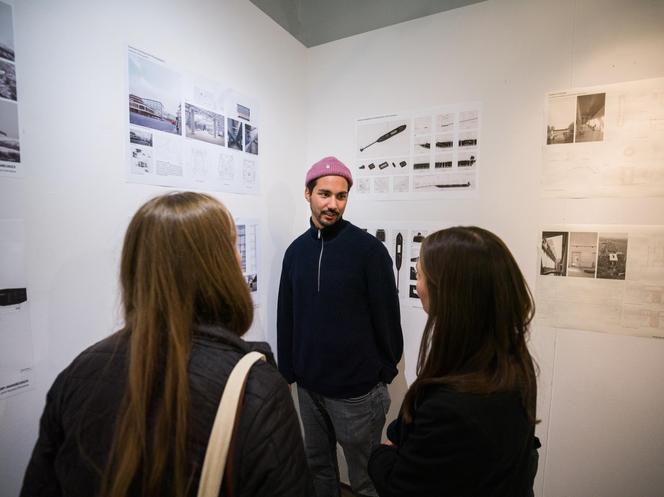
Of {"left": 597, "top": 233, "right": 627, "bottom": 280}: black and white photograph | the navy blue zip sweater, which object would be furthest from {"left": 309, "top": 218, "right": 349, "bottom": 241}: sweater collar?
{"left": 597, "top": 233, "right": 627, "bottom": 280}: black and white photograph

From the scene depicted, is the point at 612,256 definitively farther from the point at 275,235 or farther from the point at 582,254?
the point at 275,235

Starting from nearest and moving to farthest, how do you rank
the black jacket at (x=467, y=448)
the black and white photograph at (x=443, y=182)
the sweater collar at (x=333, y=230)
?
1. the black jacket at (x=467, y=448)
2. the sweater collar at (x=333, y=230)
3. the black and white photograph at (x=443, y=182)

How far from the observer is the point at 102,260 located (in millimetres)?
1027

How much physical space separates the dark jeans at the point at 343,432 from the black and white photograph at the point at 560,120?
1.35 metres

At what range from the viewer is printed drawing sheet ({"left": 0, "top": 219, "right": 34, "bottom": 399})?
822mm

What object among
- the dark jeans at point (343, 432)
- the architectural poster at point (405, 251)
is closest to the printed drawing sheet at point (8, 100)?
the dark jeans at point (343, 432)

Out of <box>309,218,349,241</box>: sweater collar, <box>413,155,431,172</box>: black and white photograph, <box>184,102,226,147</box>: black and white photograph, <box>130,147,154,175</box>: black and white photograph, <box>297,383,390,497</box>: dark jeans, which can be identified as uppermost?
<box>184,102,226,147</box>: black and white photograph

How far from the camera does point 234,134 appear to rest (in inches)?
58.5

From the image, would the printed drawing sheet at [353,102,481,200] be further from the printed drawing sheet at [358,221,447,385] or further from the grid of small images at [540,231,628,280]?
the grid of small images at [540,231,628,280]

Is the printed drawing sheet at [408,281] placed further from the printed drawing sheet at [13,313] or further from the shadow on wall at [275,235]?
the printed drawing sheet at [13,313]

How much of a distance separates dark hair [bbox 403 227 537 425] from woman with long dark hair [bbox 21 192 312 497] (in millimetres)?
392

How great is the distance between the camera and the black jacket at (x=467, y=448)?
0.66 metres

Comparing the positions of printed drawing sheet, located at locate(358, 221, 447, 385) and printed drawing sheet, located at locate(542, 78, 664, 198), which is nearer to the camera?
printed drawing sheet, located at locate(542, 78, 664, 198)

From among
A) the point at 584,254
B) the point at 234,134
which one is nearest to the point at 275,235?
the point at 234,134
